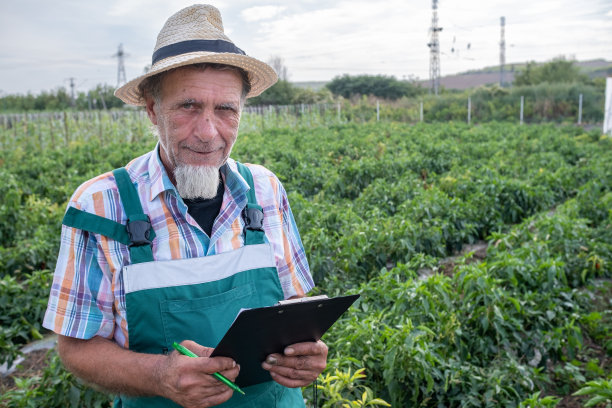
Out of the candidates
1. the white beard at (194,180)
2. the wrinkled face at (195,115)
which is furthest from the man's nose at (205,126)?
the white beard at (194,180)

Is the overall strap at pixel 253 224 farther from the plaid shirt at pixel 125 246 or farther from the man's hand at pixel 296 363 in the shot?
the man's hand at pixel 296 363

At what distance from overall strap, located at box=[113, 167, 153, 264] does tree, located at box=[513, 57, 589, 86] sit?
134 ft

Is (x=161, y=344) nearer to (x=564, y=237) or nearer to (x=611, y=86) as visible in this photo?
(x=564, y=237)

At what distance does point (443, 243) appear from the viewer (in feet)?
18.9

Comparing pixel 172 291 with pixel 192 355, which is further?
pixel 172 291

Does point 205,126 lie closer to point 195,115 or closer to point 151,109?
point 195,115

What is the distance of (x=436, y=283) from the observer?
347cm

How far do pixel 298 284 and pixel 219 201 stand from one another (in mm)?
422

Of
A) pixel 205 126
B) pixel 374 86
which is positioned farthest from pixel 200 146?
pixel 374 86

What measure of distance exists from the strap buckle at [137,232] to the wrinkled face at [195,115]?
26cm

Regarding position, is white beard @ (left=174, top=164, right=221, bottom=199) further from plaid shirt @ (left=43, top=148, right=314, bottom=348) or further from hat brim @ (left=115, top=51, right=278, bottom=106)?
hat brim @ (left=115, top=51, right=278, bottom=106)

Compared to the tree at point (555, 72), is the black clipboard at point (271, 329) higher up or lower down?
lower down

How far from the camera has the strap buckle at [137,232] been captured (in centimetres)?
158

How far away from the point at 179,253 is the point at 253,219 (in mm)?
277
